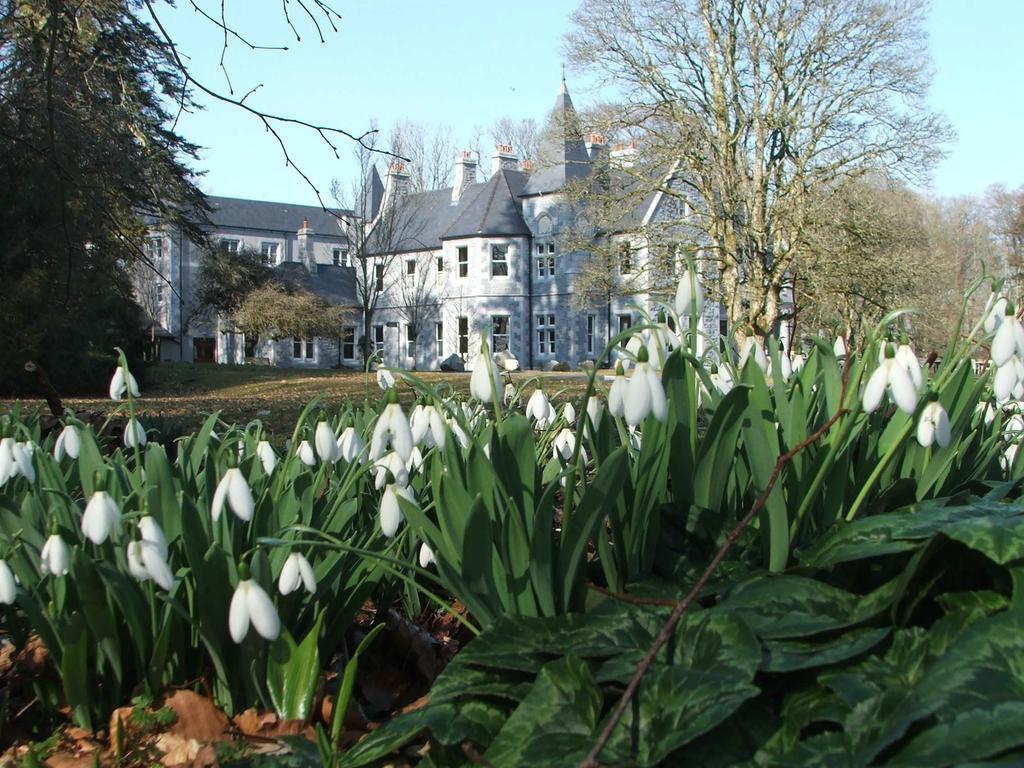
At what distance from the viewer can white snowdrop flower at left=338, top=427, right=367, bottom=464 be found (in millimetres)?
2670

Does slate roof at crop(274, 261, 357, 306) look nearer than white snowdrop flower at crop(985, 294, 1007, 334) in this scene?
No

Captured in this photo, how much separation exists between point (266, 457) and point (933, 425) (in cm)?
163

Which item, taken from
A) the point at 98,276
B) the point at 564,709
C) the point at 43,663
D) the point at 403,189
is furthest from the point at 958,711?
the point at 403,189

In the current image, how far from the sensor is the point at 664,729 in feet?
4.77

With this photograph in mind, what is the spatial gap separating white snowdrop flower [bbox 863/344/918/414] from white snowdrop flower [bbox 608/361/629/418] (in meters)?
0.50

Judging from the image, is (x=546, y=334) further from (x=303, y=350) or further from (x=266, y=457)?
(x=266, y=457)

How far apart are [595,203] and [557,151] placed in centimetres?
1339

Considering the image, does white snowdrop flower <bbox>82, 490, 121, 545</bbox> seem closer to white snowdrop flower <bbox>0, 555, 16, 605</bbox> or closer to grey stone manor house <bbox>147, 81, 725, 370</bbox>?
white snowdrop flower <bbox>0, 555, 16, 605</bbox>

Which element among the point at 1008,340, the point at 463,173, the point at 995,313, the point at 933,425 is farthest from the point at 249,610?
the point at 463,173

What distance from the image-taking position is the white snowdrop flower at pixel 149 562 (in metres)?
1.80

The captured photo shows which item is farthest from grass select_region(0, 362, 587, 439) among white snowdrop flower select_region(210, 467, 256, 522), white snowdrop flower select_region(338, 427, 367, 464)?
white snowdrop flower select_region(210, 467, 256, 522)

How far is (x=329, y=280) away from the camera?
1880 inches

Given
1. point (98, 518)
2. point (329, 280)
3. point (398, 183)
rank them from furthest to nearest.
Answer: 1. point (329, 280)
2. point (398, 183)
3. point (98, 518)

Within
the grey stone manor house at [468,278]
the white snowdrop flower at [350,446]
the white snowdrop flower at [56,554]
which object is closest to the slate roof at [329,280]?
the grey stone manor house at [468,278]
